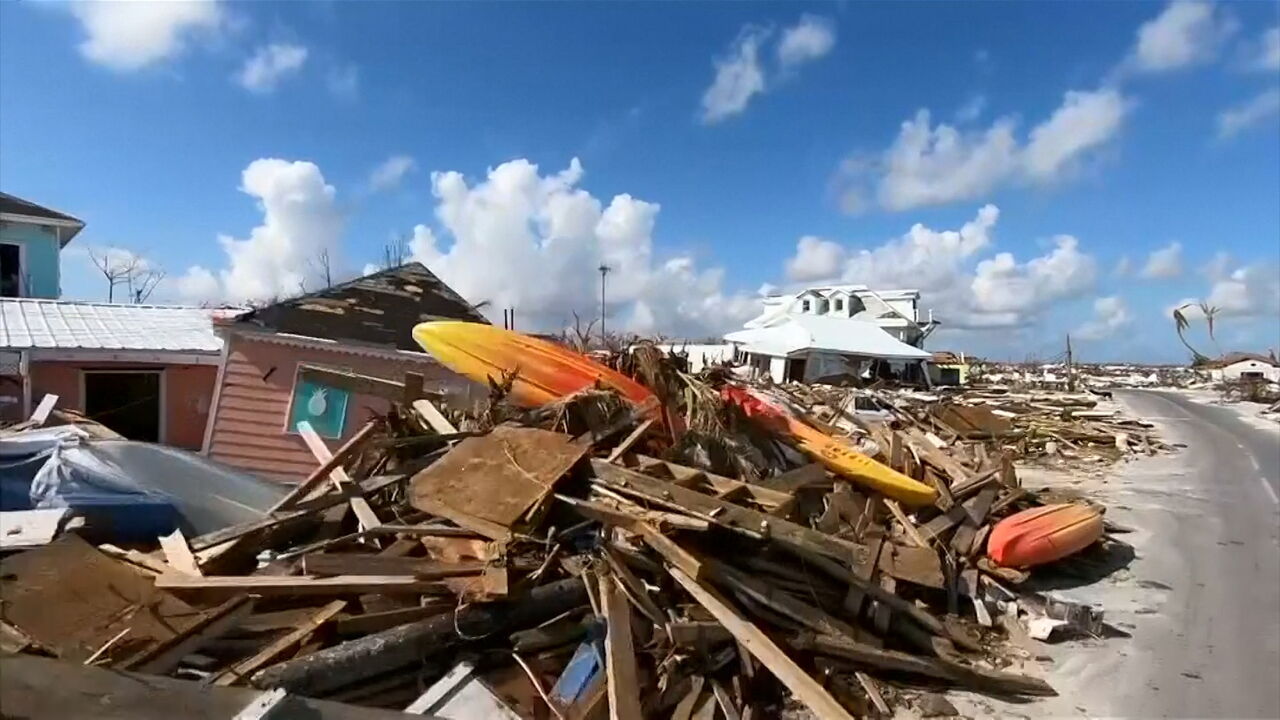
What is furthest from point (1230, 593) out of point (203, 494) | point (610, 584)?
point (203, 494)

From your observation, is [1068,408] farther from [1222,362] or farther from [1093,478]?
[1222,362]

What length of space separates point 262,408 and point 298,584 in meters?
7.19

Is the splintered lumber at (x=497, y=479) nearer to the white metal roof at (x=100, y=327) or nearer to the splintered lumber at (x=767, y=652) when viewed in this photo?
the splintered lumber at (x=767, y=652)

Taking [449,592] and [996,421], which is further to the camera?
[996,421]

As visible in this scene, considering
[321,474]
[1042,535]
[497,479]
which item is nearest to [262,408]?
[321,474]

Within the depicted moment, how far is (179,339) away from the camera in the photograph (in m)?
14.4

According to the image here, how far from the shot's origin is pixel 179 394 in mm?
13891

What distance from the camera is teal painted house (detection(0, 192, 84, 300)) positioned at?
18.8 metres

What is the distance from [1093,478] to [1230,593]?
8.04 meters

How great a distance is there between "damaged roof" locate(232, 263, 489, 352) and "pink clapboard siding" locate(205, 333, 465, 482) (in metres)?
0.35

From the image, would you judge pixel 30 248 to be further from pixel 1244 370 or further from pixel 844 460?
pixel 1244 370

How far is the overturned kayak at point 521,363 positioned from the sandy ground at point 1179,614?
466 centimetres

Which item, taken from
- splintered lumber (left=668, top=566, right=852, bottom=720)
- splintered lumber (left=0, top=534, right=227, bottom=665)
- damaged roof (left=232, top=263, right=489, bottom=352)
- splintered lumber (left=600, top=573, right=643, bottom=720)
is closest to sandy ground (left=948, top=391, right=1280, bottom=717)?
splintered lumber (left=668, top=566, right=852, bottom=720)

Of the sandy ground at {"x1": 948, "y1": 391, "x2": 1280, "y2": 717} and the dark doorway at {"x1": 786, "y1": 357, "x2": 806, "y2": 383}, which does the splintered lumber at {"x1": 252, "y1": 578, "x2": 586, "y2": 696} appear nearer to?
the sandy ground at {"x1": 948, "y1": 391, "x2": 1280, "y2": 717}
